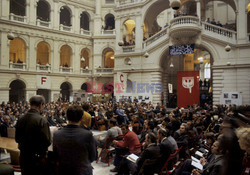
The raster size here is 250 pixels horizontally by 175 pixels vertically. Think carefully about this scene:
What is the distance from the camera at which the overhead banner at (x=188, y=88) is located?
19.9 m

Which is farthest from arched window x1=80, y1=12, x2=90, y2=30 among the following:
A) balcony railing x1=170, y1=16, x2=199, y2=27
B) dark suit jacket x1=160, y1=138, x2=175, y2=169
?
dark suit jacket x1=160, y1=138, x2=175, y2=169

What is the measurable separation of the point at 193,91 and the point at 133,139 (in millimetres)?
15956

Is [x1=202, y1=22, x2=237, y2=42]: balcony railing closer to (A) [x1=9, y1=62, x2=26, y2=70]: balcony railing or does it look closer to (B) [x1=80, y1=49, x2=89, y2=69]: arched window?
(B) [x1=80, y1=49, x2=89, y2=69]: arched window

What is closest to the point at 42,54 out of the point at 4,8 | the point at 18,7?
the point at 18,7

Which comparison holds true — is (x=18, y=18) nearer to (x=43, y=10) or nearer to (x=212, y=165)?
(x=43, y=10)

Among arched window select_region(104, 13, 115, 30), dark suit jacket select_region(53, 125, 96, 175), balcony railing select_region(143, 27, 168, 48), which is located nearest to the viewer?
dark suit jacket select_region(53, 125, 96, 175)

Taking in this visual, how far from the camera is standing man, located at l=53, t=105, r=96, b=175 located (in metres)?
2.56

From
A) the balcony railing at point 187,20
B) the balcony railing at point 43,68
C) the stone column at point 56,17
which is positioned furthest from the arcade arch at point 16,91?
the balcony railing at point 187,20

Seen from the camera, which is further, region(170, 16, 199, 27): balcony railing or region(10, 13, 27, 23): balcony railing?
region(10, 13, 27, 23): balcony railing

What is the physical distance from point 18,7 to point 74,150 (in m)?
28.8

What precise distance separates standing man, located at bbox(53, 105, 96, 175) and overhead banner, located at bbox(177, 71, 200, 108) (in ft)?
61.6

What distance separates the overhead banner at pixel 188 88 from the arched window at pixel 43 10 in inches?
764

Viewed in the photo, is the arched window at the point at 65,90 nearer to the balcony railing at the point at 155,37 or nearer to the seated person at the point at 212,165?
the balcony railing at the point at 155,37

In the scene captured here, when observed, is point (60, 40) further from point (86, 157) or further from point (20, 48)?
point (86, 157)
